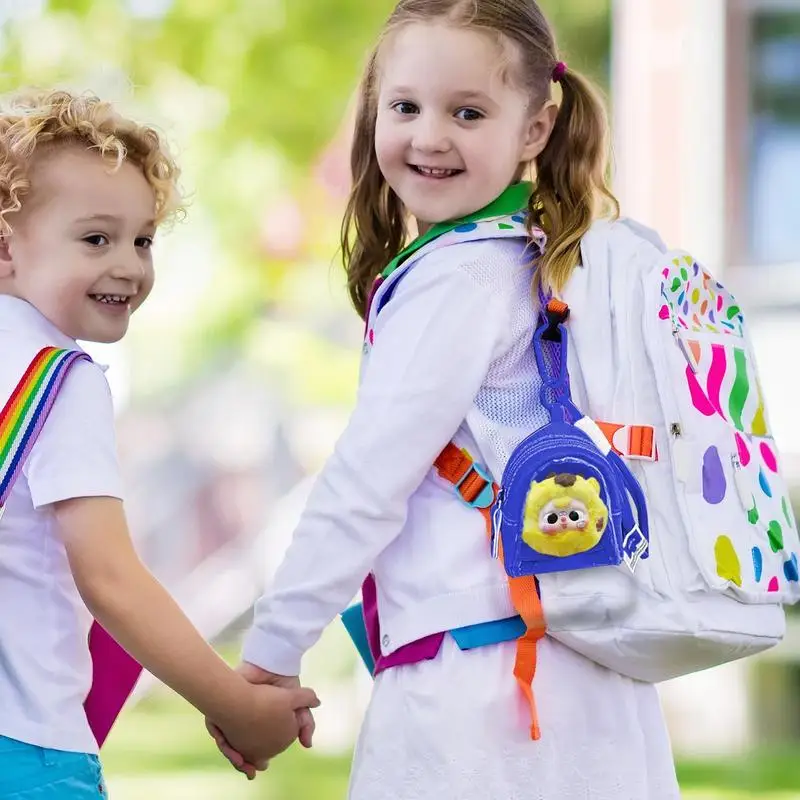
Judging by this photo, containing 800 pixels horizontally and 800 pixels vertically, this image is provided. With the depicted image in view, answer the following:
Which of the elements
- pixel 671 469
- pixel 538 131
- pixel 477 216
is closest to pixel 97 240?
pixel 477 216

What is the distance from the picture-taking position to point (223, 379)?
10367 mm

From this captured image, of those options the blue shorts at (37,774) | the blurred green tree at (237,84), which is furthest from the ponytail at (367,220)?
the blurred green tree at (237,84)

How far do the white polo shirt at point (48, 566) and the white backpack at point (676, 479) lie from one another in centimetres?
67

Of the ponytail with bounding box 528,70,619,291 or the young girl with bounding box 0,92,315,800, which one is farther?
the ponytail with bounding box 528,70,619,291

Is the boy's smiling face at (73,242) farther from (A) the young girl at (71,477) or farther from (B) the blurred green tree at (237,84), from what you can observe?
(B) the blurred green tree at (237,84)

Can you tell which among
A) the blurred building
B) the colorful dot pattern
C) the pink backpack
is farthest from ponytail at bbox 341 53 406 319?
the blurred building

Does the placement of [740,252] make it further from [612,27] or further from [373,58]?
[373,58]

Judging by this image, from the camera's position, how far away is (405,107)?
230 cm

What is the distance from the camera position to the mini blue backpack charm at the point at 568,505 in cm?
196

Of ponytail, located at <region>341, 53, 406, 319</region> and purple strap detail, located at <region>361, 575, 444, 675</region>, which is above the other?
ponytail, located at <region>341, 53, 406, 319</region>

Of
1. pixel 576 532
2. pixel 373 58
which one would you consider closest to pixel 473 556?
pixel 576 532

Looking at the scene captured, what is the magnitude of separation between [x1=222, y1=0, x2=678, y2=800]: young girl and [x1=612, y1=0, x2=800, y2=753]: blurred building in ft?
17.7

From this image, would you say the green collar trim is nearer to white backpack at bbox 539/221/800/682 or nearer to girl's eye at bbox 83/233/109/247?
white backpack at bbox 539/221/800/682

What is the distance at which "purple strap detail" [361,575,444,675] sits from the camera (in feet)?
6.80
